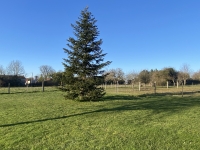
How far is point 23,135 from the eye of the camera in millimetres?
5121

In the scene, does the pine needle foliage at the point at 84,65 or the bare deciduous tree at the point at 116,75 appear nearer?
the pine needle foliage at the point at 84,65

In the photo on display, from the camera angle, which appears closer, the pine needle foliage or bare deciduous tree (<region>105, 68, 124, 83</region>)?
the pine needle foliage

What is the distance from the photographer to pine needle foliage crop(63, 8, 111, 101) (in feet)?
44.0

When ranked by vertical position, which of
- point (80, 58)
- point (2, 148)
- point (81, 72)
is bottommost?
point (2, 148)

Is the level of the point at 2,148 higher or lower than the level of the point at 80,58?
lower

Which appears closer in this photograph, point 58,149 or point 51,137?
point 58,149

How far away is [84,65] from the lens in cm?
1382

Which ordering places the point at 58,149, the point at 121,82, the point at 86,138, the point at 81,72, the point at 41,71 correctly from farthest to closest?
1. the point at 41,71
2. the point at 121,82
3. the point at 81,72
4. the point at 86,138
5. the point at 58,149

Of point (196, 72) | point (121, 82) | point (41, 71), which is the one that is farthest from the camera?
point (41, 71)

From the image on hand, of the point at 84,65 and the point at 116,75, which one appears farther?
the point at 116,75

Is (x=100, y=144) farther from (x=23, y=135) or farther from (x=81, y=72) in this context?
(x=81, y=72)

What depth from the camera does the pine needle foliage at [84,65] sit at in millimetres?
13406

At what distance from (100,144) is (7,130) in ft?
9.80

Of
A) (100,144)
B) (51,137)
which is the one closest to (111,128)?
(100,144)
